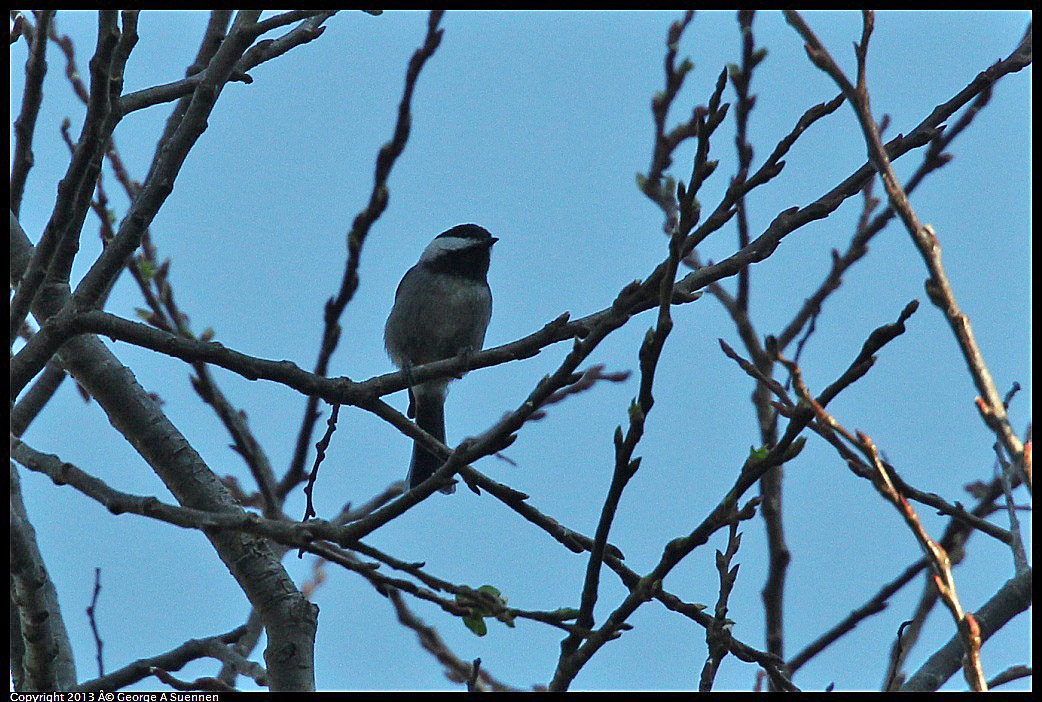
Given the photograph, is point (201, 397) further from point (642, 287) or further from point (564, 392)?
point (642, 287)

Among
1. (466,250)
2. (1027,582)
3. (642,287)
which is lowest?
(1027,582)

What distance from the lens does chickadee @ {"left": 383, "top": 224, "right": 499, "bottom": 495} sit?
698 cm

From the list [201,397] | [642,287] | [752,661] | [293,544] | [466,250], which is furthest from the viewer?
[466,250]

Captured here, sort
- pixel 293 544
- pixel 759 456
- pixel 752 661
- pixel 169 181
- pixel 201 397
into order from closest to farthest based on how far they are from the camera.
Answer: pixel 759 456
pixel 293 544
pixel 752 661
pixel 169 181
pixel 201 397

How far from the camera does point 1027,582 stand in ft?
8.52

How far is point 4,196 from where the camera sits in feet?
12.2

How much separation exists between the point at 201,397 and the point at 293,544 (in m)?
2.87

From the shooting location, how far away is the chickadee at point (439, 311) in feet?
22.9

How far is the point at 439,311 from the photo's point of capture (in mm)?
6961

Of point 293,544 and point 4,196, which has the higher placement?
point 4,196

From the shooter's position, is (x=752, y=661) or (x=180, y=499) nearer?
(x=752, y=661)
